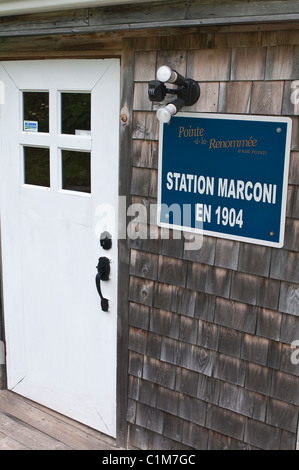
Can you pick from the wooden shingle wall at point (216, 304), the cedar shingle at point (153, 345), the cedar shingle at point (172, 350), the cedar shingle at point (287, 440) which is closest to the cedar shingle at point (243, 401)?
the wooden shingle wall at point (216, 304)

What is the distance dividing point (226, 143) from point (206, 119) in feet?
0.44

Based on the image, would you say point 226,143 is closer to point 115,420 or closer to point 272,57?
point 272,57

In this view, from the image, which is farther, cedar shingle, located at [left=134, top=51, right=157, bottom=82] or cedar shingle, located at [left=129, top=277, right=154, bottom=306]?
cedar shingle, located at [left=129, top=277, right=154, bottom=306]

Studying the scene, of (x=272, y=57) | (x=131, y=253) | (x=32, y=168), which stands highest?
(x=272, y=57)

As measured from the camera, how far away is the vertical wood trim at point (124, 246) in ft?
7.39

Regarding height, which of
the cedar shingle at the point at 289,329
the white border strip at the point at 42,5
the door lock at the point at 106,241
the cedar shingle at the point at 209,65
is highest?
the white border strip at the point at 42,5

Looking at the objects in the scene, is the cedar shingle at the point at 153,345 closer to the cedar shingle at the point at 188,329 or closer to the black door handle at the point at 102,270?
the cedar shingle at the point at 188,329

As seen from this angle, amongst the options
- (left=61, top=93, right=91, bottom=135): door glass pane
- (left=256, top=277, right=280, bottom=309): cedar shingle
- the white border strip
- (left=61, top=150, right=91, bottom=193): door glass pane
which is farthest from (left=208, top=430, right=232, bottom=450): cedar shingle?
the white border strip

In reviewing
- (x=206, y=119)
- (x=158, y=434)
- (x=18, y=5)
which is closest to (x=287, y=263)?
(x=206, y=119)

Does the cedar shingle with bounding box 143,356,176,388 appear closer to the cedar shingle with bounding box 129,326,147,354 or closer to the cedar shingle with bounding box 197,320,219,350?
the cedar shingle with bounding box 129,326,147,354

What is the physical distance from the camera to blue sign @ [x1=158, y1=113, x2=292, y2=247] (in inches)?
76.5

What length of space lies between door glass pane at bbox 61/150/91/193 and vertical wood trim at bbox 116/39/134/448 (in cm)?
27

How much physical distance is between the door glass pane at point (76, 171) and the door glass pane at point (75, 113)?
0.12 meters

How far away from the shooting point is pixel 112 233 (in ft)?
8.19
